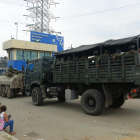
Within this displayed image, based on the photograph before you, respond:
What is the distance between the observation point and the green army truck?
556cm

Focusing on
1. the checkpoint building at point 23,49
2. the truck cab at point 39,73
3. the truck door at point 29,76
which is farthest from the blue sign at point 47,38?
the truck cab at point 39,73

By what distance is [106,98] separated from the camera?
6.26 meters

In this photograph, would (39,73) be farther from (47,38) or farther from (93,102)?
(47,38)

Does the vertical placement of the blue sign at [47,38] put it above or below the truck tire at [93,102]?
above

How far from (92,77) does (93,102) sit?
1011 millimetres

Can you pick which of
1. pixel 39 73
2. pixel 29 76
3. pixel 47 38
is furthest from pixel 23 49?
pixel 39 73

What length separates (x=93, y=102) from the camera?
21.1 ft

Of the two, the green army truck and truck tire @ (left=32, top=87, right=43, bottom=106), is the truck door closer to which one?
the green army truck

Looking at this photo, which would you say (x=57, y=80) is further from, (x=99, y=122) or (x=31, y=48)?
(x=31, y=48)

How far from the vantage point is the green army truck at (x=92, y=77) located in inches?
219

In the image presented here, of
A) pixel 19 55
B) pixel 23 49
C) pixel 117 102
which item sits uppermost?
pixel 23 49

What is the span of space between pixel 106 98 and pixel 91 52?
2.42 m

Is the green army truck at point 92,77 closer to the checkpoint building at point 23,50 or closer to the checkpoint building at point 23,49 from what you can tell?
the checkpoint building at point 23,50

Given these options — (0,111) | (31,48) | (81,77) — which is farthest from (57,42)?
(0,111)
